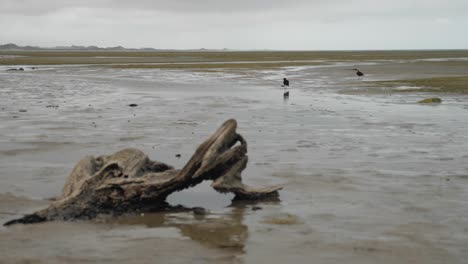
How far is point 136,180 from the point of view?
10281 mm

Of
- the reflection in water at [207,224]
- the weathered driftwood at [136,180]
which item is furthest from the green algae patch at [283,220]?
the weathered driftwood at [136,180]

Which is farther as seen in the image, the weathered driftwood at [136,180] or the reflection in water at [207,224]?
the weathered driftwood at [136,180]

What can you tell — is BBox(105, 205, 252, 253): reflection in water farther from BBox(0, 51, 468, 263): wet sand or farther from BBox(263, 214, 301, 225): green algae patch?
BBox(263, 214, 301, 225): green algae patch

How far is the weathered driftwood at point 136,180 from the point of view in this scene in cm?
1009

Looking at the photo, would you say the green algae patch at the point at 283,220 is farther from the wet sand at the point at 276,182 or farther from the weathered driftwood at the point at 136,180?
the weathered driftwood at the point at 136,180

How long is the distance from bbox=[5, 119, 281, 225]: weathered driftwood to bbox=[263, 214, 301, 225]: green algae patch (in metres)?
1.09

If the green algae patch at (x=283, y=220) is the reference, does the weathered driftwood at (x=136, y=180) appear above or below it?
above

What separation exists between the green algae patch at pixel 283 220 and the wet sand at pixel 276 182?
0.23ft

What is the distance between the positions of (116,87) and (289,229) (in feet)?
110

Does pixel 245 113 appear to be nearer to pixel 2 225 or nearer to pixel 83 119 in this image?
pixel 83 119

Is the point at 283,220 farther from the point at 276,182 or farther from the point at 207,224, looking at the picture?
the point at 276,182

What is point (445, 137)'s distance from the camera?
18875mm

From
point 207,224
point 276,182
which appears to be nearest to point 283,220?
point 207,224

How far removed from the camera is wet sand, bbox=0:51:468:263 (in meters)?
8.59
